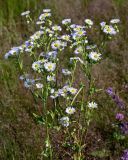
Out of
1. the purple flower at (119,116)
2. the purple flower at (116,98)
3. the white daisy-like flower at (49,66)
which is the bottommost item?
the purple flower at (119,116)

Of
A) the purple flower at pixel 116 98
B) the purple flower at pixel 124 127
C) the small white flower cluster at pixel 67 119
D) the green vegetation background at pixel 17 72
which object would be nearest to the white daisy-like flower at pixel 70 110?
the small white flower cluster at pixel 67 119

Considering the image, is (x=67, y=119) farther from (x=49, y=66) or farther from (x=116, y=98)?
(x=116, y=98)

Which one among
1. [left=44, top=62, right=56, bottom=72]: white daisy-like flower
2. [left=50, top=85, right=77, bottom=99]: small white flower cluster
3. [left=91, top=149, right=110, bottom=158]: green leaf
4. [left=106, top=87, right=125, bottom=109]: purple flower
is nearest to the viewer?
[left=44, top=62, right=56, bottom=72]: white daisy-like flower

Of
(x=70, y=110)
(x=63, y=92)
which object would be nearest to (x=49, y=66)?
(x=63, y=92)

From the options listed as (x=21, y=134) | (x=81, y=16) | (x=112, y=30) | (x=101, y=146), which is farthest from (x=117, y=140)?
(x=81, y=16)

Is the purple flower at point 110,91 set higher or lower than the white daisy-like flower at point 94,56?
lower

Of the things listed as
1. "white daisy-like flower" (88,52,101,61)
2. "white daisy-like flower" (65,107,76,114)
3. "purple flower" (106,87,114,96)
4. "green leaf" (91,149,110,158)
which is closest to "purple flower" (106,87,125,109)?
"purple flower" (106,87,114,96)

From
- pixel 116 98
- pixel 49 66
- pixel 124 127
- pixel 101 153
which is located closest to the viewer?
pixel 49 66

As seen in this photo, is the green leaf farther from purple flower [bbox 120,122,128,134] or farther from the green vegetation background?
purple flower [bbox 120,122,128,134]

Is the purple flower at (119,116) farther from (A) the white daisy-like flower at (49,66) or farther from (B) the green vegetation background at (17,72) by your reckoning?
(A) the white daisy-like flower at (49,66)

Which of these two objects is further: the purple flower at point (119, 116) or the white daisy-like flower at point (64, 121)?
the purple flower at point (119, 116)

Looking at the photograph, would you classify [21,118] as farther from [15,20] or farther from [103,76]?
[15,20]
